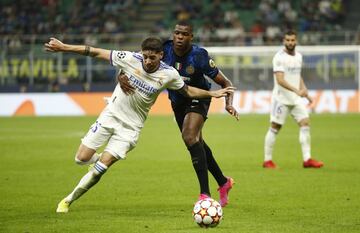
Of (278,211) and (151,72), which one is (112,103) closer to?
(151,72)

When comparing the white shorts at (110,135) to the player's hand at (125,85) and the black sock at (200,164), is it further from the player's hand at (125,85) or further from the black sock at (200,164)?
the black sock at (200,164)

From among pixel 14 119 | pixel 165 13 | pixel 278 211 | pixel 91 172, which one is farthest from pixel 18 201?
pixel 165 13

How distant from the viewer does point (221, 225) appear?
9453mm

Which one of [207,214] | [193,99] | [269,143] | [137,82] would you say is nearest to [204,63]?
[193,99]

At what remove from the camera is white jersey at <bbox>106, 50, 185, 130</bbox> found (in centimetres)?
1016

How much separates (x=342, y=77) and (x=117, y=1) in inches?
588

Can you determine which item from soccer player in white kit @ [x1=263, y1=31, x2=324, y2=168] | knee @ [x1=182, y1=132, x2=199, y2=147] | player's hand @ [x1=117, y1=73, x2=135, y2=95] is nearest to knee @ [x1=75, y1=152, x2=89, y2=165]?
player's hand @ [x1=117, y1=73, x2=135, y2=95]

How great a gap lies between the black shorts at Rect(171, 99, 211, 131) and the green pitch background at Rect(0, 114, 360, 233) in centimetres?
120

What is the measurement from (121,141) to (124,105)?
45 centimetres

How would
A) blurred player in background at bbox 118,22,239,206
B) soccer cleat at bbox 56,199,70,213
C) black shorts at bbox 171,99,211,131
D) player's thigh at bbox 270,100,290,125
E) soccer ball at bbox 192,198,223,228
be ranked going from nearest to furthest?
soccer ball at bbox 192,198,223,228 → soccer cleat at bbox 56,199,70,213 → blurred player in background at bbox 118,22,239,206 → black shorts at bbox 171,99,211,131 → player's thigh at bbox 270,100,290,125

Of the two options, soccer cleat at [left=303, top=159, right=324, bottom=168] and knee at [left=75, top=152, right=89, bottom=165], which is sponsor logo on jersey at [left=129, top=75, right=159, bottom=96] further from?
soccer cleat at [left=303, top=159, right=324, bottom=168]

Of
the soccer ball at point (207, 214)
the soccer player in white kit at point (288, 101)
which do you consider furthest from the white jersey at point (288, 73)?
the soccer ball at point (207, 214)

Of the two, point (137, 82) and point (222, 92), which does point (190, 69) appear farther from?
point (137, 82)

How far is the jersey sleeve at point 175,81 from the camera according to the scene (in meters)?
10.1
